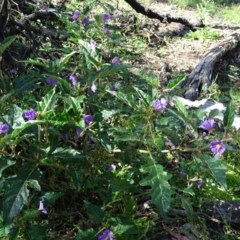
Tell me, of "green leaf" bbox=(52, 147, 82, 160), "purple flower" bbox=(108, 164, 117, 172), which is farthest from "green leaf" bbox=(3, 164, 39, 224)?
"purple flower" bbox=(108, 164, 117, 172)

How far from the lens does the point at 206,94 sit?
425 centimetres

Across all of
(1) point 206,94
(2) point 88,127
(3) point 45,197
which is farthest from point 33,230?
(1) point 206,94

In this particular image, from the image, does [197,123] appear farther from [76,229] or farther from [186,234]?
[76,229]

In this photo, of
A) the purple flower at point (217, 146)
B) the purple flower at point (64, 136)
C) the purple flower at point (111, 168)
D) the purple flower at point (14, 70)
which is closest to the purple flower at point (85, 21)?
the purple flower at point (14, 70)

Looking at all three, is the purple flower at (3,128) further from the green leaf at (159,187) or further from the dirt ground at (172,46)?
the dirt ground at (172,46)

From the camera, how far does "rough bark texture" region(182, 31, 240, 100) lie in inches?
166

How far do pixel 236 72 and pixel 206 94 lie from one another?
1.03 meters

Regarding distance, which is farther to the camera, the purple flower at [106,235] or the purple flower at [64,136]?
the purple flower at [64,136]

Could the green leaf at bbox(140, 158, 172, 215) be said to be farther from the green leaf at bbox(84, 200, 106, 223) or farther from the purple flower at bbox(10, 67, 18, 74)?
the purple flower at bbox(10, 67, 18, 74)

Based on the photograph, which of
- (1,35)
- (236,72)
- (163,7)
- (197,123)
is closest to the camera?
(197,123)

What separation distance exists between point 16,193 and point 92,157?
0.63m

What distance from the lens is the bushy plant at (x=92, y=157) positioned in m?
1.84

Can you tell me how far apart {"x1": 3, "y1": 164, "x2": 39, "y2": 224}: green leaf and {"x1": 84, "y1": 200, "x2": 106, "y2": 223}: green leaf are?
0.92 ft

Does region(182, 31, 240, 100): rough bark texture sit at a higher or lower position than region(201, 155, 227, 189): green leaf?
lower
